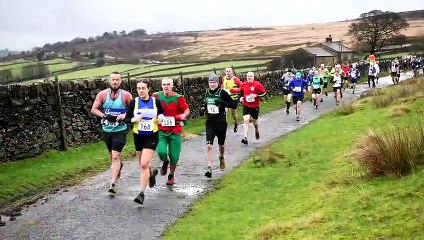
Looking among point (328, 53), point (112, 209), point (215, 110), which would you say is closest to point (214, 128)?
point (215, 110)

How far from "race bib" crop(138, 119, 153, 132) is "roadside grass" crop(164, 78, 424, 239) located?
1517mm

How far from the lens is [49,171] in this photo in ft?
37.6

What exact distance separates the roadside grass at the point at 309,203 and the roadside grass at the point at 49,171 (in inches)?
129

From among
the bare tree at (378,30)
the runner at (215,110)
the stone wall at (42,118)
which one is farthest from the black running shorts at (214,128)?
the bare tree at (378,30)

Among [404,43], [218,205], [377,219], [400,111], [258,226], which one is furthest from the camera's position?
[404,43]

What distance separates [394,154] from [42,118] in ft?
31.4

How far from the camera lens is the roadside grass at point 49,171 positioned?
980cm

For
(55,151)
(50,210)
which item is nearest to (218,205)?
(50,210)

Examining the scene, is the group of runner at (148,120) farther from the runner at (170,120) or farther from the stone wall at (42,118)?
the stone wall at (42,118)

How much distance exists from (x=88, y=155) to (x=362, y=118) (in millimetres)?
8464

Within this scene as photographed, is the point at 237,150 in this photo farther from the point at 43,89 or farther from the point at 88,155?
the point at 43,89

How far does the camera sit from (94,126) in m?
15.6

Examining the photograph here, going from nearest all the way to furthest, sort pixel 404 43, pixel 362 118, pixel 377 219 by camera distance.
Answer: pixel 377 219 → pixel 362 118 → pixel 404 43

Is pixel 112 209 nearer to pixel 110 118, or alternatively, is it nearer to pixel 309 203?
pixel 110 118
